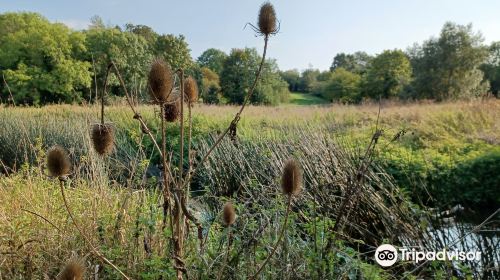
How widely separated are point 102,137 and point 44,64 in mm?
28292

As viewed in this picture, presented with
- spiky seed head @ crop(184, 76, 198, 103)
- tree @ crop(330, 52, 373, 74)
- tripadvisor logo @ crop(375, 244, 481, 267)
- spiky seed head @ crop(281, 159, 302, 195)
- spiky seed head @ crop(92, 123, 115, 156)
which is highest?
tree @ crop(330, 52, 373, 74)

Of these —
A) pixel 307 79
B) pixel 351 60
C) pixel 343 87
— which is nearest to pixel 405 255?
pixel 343 87

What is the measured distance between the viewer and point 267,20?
4.22 feet

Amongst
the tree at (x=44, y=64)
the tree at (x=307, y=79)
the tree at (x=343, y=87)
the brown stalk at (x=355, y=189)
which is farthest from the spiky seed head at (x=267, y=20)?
the tree at (x=307, y=79)

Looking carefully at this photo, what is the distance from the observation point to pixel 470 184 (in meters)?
7.10

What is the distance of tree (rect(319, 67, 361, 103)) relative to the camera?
3238 centimetres

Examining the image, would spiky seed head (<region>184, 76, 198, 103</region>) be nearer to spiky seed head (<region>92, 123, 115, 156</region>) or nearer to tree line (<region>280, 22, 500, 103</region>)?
spiky seed head (<region>92, 123, 115, 156</region>)

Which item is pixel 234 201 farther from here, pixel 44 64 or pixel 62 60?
pixel 44 64

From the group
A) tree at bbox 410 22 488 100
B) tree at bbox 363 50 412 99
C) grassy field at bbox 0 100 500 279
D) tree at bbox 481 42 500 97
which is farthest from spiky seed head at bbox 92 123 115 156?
tree at bbox 481 42 500 97

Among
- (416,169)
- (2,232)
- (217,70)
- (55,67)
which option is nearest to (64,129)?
(2,232)

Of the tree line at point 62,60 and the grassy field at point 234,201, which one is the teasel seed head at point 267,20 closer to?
the grassy field at point 234,201

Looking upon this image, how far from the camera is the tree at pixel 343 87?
32381mm

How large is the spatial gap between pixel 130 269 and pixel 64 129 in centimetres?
629

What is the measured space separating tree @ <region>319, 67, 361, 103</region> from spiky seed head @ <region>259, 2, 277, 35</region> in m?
30.8
